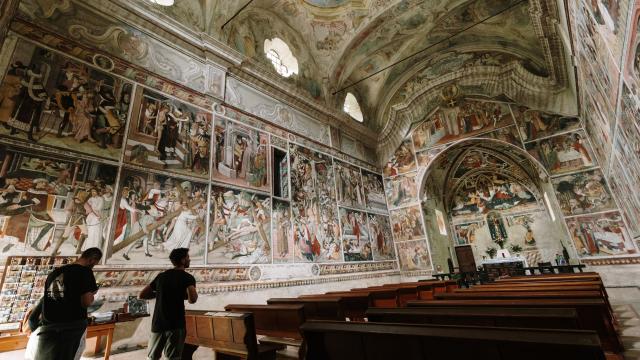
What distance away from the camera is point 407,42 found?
12594 millimetres

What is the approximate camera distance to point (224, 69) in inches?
319

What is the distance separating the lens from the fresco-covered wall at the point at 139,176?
448cm

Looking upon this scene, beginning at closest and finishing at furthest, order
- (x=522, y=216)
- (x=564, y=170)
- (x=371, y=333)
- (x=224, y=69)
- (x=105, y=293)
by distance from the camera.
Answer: (x=371, y=333) < (x=105, y=293) < (x=224, y=69) < (x=564, y=170) < (x=522, y=216)

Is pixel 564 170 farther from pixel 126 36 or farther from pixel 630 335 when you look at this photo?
pixel 126 36

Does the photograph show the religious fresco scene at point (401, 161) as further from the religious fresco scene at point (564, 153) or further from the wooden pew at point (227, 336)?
the wooden pew at point (227, 336)

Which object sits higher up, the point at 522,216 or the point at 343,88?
the point at 343,88

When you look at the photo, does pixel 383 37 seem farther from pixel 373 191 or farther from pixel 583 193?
pixel 583 193

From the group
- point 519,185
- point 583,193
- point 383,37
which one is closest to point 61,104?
point 383,37

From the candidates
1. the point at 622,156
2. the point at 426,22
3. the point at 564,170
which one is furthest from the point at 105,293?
the point at 564,170

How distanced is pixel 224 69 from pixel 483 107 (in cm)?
1144

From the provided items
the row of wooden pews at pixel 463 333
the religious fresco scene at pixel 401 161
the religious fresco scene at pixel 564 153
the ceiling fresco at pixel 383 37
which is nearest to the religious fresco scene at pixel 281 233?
the row of wooden pews at pixel 463 333

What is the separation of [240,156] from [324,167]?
388 cm

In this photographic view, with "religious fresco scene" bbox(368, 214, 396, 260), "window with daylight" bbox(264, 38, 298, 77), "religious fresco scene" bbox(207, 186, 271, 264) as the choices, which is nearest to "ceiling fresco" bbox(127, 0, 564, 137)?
"window with daylight" bbox(264, 38, 298, 77)

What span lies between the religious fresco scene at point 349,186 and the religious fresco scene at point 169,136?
5.61 metres
